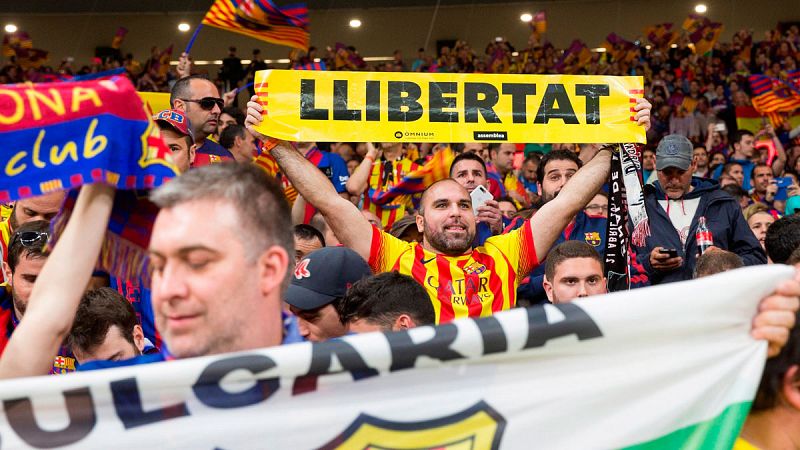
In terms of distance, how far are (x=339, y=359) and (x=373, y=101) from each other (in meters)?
2.99

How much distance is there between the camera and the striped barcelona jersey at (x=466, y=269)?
5.21 meters

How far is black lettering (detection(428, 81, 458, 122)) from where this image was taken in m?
5.35

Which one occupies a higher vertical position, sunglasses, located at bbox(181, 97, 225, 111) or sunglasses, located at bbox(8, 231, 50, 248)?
sunglasses, located at bbox(181, 97, 225, 111)

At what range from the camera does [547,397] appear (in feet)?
8.34

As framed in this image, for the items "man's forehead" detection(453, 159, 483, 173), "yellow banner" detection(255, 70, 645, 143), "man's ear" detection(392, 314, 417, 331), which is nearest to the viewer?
"man's ear" detection(392, 314, 417, 331)

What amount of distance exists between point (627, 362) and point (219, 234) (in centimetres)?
100

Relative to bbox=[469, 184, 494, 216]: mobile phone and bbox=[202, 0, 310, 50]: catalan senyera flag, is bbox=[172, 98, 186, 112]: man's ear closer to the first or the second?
bbox=[469, 184, 494, 216]: mobile phone

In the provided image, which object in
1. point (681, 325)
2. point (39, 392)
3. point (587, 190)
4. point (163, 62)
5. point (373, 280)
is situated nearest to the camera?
point (39, 392)

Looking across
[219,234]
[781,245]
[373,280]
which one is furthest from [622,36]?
[219,234]

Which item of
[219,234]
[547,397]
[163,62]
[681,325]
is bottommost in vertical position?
[547,397]

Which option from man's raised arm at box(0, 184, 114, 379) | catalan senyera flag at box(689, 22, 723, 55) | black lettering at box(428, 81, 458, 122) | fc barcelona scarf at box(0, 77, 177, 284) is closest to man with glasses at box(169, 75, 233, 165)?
black lettering at box(428, 81, 458, 122)

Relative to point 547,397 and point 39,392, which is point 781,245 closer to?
point 547,397

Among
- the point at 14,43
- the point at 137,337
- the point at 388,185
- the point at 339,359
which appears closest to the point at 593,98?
the point at 137,337

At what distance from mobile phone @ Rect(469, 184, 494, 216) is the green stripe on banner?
13.2 ft
